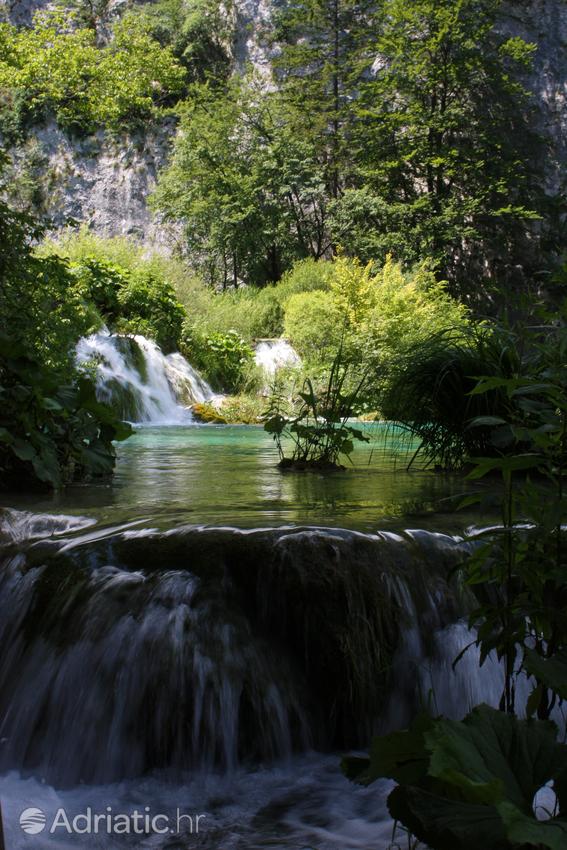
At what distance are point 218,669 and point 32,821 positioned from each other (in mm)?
776

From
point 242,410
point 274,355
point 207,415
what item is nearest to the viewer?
point 207,415

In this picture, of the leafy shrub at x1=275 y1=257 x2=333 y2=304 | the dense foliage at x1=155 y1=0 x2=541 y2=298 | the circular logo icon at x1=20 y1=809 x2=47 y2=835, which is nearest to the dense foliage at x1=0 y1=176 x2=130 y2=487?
the circular logo icon at x1=20 y1=809 x2=47 y2=835

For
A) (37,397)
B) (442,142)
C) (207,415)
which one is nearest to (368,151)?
(442,142)

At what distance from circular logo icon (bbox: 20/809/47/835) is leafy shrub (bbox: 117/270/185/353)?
14550mm

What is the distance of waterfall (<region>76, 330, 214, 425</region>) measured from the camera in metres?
13.9

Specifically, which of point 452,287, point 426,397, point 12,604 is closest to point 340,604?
point 12,604

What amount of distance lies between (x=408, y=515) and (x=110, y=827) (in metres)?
2.03

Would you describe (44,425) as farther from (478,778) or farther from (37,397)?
(478,778)

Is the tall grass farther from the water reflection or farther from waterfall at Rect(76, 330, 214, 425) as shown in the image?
waterfall at Rect(76, 330, 214, 425)

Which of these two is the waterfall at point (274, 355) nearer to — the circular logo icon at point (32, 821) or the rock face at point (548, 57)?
the rock face at point (548, 57)

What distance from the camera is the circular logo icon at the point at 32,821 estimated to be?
2.37 m

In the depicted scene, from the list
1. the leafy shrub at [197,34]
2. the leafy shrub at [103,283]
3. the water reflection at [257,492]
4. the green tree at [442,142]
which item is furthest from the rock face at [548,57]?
the water reflection at [257,492]

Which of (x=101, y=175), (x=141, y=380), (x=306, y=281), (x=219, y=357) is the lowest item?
(x=141, y=380)

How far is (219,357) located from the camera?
57.6 feet
